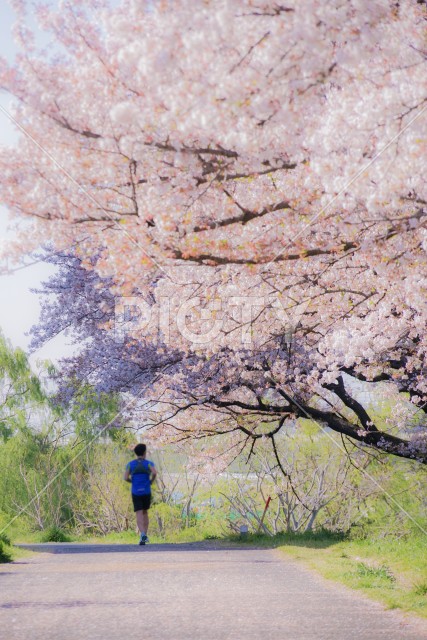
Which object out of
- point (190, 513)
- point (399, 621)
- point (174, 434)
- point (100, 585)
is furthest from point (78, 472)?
point (399, 621)

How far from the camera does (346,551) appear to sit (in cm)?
2008

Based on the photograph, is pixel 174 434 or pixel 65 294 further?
pixel 174 434

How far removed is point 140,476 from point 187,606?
369 cm

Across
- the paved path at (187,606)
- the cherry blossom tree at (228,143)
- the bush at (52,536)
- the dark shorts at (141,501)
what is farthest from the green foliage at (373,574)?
the bush at (52,536)

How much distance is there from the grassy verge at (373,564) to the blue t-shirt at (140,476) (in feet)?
11.6

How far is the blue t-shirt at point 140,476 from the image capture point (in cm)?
1312

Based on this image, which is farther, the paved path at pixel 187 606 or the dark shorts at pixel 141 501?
the dark shorts at pixel 141 501

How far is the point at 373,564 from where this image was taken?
16062 mm

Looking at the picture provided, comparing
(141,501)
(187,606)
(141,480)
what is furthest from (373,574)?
A: (187,606)

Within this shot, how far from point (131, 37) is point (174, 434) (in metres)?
17.8

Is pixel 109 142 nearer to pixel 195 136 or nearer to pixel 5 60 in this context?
pixel 195 136

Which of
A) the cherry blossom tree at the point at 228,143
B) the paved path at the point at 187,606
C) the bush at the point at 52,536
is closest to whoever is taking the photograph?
Result: the cherry blossom tree at the point at 228,143

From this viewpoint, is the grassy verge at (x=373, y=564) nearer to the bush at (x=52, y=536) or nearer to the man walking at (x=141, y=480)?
the man walking at (x=141, y=480)

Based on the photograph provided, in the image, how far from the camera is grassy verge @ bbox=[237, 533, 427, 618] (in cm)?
1074
